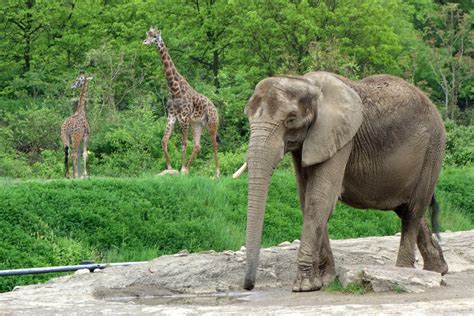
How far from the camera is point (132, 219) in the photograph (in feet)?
54.0

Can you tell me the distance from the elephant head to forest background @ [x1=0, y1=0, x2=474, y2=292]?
574 cm

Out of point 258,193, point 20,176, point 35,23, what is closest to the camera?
point 258,193

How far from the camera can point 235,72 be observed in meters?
35.8

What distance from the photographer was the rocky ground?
8.12 metres

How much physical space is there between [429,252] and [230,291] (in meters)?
2.51

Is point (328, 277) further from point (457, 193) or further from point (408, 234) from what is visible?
point (457, 193)

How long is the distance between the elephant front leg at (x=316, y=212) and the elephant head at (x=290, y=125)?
0.15 meters

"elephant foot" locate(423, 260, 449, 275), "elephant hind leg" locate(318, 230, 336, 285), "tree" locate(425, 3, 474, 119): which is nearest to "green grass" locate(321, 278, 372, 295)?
"elephant hind leg" locate(318, 230, 336, 285)

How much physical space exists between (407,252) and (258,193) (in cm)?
272

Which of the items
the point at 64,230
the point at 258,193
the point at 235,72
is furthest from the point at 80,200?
the point at 235,72

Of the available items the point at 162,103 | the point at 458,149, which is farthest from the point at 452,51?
the point at 458,149

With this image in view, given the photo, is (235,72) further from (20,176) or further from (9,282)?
(9,282)

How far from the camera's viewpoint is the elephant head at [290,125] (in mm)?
9102

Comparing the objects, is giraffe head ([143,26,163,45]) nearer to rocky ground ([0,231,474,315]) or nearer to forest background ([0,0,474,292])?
forest background ([0,0,474,292])
